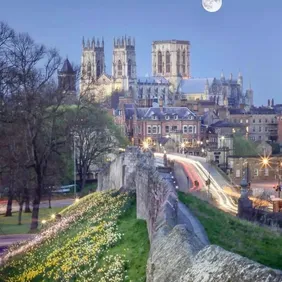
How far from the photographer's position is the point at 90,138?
48938mm

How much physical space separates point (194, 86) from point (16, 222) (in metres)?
124

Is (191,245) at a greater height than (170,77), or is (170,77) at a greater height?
(170,77)

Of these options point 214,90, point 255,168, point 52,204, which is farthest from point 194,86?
point 52,204

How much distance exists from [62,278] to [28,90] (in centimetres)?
2052

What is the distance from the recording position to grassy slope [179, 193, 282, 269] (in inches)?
581

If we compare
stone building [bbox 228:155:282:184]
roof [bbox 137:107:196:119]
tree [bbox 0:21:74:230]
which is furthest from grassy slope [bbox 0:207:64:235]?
roof [bbox 137:107:196:119]

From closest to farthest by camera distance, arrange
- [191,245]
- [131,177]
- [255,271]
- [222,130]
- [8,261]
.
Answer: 1. [255,271]
2. [191,245]
3. [8,261]
4. [131,177]
5. [222,130]

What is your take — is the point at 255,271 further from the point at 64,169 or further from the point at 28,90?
the point at 64,169

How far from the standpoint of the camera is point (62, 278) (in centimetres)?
1675

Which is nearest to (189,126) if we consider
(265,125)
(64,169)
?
(265,125)

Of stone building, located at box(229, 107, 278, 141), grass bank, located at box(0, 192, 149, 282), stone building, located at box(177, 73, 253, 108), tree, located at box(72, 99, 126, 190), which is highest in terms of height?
stone building, located at box(177, 73, 253, 108)

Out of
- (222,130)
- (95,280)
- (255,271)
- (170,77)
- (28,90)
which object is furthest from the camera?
(170,77)

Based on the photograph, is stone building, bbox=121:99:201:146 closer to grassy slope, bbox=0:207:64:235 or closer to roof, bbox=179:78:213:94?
grassy slope, bbox=0:207:64:235

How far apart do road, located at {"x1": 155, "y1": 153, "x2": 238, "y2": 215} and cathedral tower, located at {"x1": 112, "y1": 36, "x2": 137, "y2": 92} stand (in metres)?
96.9
